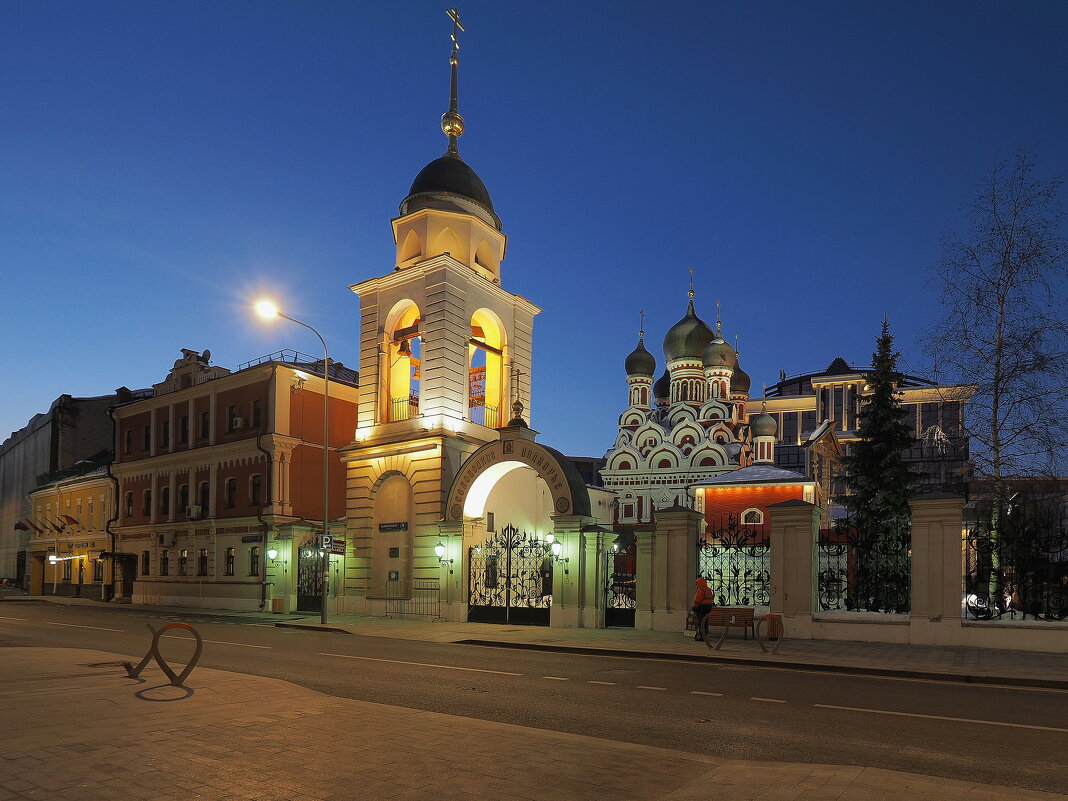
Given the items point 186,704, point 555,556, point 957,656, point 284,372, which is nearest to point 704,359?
point 284,372

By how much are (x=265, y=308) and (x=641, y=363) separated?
60.0 metres

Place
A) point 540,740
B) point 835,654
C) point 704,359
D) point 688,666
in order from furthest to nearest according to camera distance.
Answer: point 704,359 → point 835,654 → point 688,666 → point 540,740

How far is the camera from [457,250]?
30.6 m

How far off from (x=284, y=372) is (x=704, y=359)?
48521 mm

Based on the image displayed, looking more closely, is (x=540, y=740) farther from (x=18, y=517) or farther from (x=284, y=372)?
(x=18, y=517)

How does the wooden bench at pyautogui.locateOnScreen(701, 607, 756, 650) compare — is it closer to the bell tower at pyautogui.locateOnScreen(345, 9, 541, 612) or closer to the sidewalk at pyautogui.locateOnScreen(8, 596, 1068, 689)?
the sidewalk at pyautogui.locateOnScreen(8, 596, 1068, 689)

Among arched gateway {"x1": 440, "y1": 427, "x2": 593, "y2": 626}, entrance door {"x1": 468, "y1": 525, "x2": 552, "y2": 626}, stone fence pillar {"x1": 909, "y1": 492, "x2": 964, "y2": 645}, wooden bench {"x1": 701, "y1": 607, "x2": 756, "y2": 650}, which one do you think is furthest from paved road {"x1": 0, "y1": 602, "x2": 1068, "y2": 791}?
entrance door {"x1": 468, "y1": 525, "x2": 552, "y2": 626}

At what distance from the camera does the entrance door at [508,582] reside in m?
24.5

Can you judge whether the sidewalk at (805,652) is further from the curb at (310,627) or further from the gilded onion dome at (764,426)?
the gilded onion dome at (764,426)

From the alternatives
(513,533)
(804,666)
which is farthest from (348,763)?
(513,533)

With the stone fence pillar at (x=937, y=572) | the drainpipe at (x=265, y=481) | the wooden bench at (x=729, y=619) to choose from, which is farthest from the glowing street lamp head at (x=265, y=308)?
the stone fence pillar at (x=937, y=572)

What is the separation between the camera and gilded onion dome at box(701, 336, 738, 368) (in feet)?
249

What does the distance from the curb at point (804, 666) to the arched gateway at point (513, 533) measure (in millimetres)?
4708

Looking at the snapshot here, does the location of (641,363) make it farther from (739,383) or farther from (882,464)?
(882,464)
